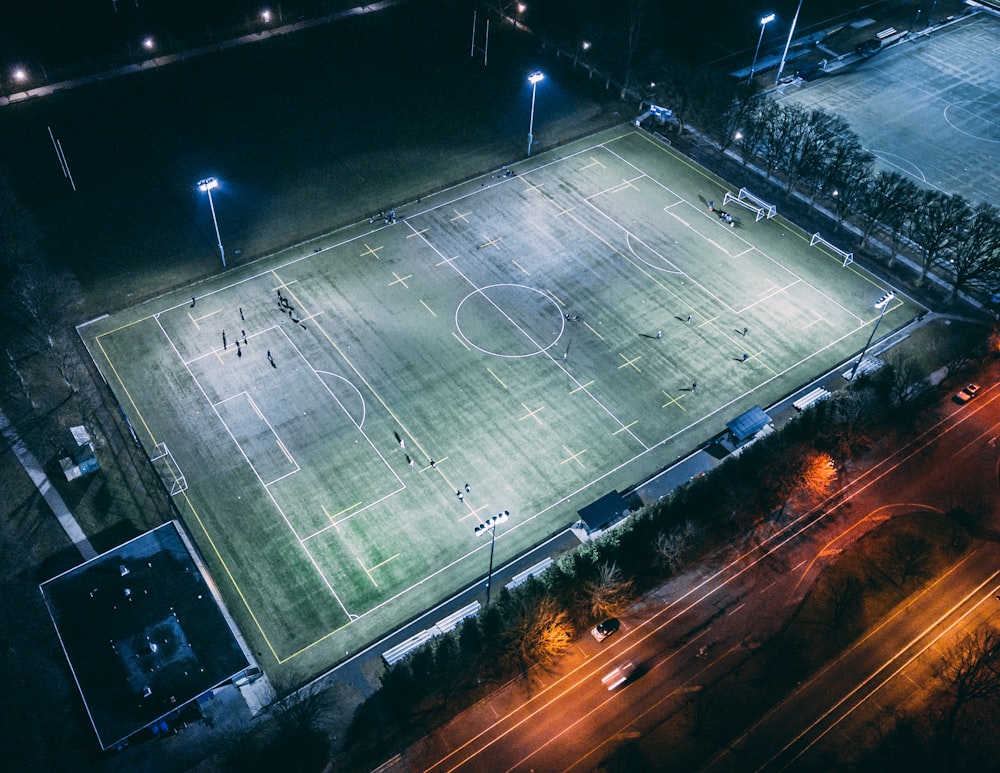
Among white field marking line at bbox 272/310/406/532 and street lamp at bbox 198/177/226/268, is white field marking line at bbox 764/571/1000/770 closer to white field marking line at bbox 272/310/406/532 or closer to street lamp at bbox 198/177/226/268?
white field marking line at bbox 272/310/406/532

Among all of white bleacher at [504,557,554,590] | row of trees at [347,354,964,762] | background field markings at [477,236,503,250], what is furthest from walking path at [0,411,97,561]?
background field markings at [477,236,503,250]

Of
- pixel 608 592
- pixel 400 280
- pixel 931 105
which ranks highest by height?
pixel 931 105

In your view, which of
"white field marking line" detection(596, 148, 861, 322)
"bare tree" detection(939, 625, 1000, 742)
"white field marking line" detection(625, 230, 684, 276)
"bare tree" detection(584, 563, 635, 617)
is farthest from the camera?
"white field marking line" detection(625, 230, 684, 276)

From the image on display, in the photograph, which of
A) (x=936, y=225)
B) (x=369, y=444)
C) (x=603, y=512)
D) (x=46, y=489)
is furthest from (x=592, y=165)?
(x=46, y=489)

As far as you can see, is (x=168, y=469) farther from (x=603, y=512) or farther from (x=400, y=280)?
(x=603, y=512)

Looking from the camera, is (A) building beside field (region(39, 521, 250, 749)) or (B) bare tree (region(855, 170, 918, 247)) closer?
(A) building beside field (region(39, 521, 250, 749))

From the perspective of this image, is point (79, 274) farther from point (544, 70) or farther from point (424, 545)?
point (544, 70)

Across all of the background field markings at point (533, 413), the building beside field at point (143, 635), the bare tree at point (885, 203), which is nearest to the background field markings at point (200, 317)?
the building beside field at point (143, 635)
